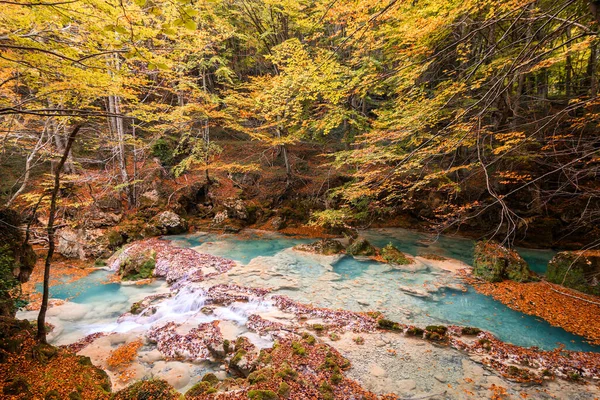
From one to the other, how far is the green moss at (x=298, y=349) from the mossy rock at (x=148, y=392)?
2094mm

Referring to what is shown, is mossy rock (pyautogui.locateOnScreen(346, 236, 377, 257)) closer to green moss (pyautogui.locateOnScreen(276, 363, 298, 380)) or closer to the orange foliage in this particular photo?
green moss (pyautogui.locateOnScreen(276, 363, 298, 380))

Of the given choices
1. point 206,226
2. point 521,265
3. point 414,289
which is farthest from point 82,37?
point 521,265

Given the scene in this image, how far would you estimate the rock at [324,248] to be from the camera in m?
11.7

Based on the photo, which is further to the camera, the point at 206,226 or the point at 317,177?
the point at 317,177

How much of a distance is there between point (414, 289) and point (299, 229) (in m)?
8.08

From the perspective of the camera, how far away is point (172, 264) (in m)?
10.2

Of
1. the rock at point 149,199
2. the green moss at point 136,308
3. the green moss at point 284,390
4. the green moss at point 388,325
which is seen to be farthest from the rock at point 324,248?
the rock at point 149,199

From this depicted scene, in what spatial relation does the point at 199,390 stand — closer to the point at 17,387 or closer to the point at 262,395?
the point at 262,395

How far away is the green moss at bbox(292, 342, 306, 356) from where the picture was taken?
16.5ft

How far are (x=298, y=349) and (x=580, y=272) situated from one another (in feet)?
30.2

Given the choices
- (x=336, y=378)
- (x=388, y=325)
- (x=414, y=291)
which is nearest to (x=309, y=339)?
(x=336, y=378)

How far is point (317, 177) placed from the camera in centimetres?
1853

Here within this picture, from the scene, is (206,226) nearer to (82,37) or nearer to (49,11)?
(82,37)

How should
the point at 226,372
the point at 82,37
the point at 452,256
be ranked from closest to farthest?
the point at 82,37
the point at 226,372
the point at 452,256
